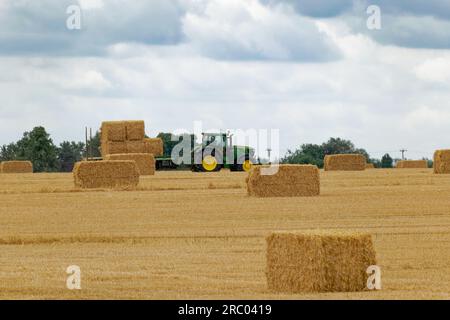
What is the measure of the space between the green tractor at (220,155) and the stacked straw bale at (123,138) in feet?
9.65

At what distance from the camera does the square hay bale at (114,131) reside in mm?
67375

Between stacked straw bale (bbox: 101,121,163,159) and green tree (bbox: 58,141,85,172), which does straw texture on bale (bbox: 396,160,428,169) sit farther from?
green tree (bbox: 58,141,85,172)

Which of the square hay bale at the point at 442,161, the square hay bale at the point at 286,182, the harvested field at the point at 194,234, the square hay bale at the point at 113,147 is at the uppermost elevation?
the square hay bale at the point at 113,147

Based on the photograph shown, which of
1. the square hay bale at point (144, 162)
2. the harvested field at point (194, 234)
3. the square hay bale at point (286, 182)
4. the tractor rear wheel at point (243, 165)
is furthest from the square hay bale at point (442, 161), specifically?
the square hay bale at point (286, 182)

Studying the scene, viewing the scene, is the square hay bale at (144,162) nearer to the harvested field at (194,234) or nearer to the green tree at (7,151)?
the harvested field at (194,234)

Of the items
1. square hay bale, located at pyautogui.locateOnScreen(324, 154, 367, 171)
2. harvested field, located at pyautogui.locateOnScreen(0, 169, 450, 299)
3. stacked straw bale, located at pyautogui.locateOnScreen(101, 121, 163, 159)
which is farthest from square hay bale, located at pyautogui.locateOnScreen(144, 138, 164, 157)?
harvested field, located at pyautogui.locateOnScreen(0, 169, 450, 299)

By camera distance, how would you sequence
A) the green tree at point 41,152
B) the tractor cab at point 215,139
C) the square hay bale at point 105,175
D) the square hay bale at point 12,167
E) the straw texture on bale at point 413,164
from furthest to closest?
1. the green tree at point 41,152
2. the straw texture on bale at point 413,164
3. the square hay bale at point 12,167
4. the tractor cab at point 215,139
5. the square hay bale at point 105,175

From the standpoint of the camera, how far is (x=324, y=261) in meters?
19.0

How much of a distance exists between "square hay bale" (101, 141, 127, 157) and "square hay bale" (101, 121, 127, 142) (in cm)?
19

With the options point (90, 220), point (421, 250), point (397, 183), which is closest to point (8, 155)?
→ point (397, 183)

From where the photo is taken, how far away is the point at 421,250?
2616cm

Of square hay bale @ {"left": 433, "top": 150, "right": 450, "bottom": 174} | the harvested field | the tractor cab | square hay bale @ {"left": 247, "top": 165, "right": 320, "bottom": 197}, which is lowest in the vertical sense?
the harvested field

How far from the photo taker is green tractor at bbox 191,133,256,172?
71188 mm

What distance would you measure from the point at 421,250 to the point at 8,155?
12103 centimetres
